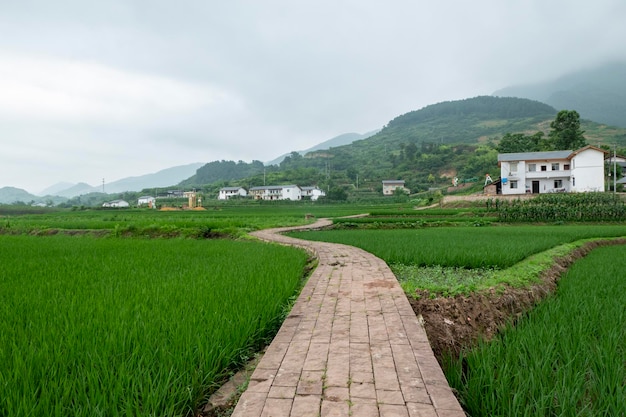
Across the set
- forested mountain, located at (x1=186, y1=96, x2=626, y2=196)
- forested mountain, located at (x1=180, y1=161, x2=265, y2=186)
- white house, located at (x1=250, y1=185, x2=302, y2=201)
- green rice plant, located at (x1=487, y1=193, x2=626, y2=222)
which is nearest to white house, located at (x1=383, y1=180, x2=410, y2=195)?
forested mountain, located at (x1=186, y1=96, x2=626, y2=196)

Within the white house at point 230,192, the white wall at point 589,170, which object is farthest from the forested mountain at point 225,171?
the white wall at point 589,170

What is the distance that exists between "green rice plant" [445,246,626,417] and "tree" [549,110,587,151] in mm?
54816

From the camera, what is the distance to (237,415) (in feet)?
6.82

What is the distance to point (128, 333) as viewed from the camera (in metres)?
3.14

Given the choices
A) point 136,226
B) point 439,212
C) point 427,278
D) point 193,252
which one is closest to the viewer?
→ point 427,278

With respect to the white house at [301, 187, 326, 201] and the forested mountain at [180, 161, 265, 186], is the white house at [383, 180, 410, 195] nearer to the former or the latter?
the white house at [301, 187, 326, 201]

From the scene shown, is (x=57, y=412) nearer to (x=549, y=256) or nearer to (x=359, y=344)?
(x=359, y=344)

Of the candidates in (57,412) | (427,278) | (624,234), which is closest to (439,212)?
(624,234)

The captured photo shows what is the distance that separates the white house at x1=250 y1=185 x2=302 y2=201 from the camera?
82312 millimetres

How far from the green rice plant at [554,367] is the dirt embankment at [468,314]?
18.5 inches

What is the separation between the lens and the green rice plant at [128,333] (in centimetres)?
218

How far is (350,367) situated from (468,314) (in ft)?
9.05

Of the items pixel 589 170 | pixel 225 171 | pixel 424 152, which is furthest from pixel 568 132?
pixel 225 171

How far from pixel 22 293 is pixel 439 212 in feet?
90.2
